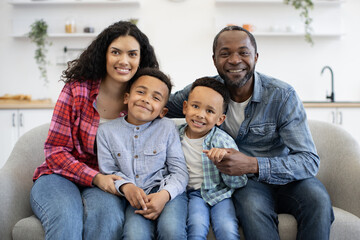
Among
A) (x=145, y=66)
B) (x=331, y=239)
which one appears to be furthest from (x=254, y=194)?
(x=145, y=66)

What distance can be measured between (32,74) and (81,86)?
2.76m

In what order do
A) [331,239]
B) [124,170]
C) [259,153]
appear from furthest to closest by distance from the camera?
[259,153] → [124,170] → [331,239]

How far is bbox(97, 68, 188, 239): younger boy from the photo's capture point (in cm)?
138

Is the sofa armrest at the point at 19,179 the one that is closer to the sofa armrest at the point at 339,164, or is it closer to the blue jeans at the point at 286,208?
the blue jeans at the point at 286,208

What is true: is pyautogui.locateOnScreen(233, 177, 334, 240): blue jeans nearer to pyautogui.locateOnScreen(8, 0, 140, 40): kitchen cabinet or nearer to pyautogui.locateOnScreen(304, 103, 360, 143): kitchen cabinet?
pyautogui.locateOnScreen(304, 103, 360, 143): kitchen cabinet

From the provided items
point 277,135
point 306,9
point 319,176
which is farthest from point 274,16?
point 277,135

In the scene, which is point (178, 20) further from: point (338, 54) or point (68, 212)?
point (68, 212)

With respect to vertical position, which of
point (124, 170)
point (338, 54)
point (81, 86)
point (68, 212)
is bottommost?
point (68, 212)

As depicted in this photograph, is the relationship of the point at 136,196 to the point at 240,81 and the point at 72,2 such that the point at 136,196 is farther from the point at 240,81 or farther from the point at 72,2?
the point at 72,2

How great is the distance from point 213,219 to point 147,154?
0.40 meters

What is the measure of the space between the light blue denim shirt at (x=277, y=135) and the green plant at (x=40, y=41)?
297 cm

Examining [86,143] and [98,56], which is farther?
[98,56]

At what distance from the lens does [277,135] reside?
161 centimetres

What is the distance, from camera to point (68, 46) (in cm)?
401
